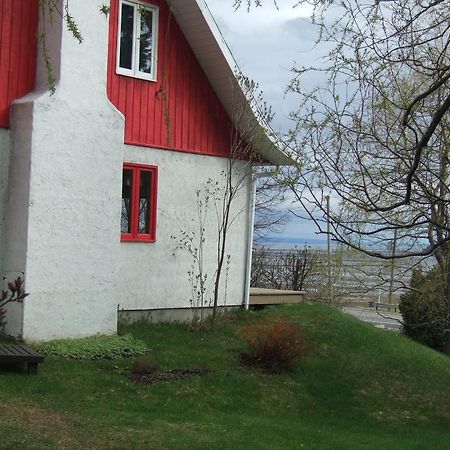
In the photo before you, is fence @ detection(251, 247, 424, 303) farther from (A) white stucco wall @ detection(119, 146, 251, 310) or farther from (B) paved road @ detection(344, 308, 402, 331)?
(B) paved road @ detection(344, 308, 402, 331)

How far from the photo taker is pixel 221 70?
1440cm

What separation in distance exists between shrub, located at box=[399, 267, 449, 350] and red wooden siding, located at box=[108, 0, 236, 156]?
5.48m

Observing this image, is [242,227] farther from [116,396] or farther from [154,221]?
[116,396]

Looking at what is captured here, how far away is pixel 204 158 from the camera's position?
14.9 metres

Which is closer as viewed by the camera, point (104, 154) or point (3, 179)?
point (3, 179)

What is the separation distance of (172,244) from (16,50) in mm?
4667

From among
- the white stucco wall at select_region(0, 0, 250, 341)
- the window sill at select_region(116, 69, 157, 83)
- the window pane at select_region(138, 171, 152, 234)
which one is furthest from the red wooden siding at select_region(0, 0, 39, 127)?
the window pane at select_region(138, 171, 152, 234)

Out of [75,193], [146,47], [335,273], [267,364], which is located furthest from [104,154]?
[335,273]

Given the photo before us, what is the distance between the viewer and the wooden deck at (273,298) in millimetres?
16156

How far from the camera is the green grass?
804 cm

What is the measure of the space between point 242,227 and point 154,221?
2.44m

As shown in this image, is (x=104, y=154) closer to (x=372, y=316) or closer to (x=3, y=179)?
(x=3, y=179)

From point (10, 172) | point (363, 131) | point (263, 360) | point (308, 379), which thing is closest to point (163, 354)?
point (263, 360)

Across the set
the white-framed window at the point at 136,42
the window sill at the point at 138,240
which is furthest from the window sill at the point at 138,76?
the window sill at the point at 138,240
